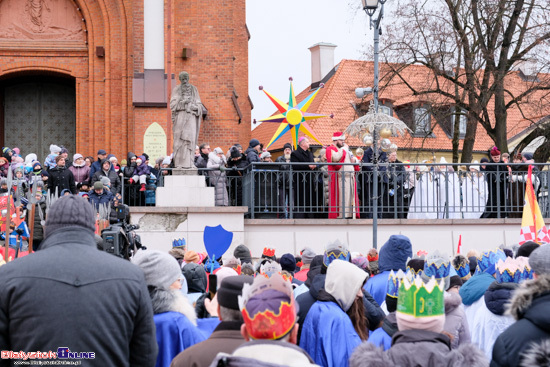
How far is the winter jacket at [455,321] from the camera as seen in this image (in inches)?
233

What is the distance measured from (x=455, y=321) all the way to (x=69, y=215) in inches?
110

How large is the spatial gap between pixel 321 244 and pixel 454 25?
11.9 m

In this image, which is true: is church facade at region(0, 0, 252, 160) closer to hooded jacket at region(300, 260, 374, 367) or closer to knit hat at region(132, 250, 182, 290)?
hooded jacket at region(300, 260, 374, 367)

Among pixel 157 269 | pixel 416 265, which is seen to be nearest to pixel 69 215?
pixel 157 269

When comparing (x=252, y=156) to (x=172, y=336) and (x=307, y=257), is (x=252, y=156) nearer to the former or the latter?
(x=307, y=257)

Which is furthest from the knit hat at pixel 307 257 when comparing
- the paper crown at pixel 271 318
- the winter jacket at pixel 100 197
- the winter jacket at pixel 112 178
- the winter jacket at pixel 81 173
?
the winter jacket at pixel 81 173

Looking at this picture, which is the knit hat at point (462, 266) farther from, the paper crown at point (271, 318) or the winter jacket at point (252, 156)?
the winter jacket at point (252, 156)

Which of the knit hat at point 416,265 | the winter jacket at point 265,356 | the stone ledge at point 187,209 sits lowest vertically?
the winter jacket at point 265,356

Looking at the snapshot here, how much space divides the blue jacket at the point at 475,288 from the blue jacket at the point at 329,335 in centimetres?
143

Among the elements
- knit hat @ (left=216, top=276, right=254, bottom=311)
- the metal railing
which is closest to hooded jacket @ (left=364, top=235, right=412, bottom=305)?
knit hat @ (left=216, top=276, right=254, bottom=311)

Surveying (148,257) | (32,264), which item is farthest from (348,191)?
(32,264)

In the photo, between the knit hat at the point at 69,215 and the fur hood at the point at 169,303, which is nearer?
the knit hat at the point at 69,215

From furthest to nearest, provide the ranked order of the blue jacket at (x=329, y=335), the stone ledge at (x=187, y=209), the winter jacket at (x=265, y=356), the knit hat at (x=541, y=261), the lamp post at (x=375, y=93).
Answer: the stone ledge at (x=187, y=209) → the lamp post at (x=375, y=93) → the blue jacket at (x=329, y=335) → the knit hat at (x=541, y=261) → the winter jacket at (x=265, y=356)

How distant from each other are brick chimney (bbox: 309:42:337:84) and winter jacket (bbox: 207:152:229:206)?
3074 cm
